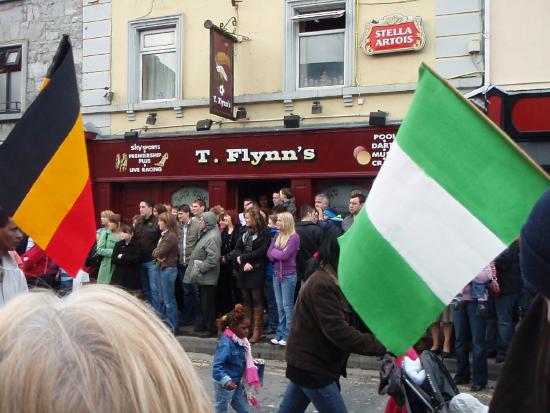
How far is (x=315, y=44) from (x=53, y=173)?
9248 mm

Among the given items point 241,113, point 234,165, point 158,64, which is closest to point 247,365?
point 234,165

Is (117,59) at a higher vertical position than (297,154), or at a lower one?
higher

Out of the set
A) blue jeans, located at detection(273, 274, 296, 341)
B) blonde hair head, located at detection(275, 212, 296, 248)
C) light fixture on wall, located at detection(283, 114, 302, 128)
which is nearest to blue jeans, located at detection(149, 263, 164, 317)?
blue jeans, located at detection(273, 274, 296, 341)

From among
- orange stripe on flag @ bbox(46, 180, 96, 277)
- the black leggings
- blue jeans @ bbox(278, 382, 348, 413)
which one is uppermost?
orange stripe on flag @ bbox(46, 180, 96, 277)

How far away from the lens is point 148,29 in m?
14.0

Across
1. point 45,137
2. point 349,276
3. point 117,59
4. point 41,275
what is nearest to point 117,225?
point 41,275

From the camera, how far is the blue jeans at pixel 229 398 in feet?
17.7

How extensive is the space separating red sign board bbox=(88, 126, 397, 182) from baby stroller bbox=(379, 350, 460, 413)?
24.2 feet

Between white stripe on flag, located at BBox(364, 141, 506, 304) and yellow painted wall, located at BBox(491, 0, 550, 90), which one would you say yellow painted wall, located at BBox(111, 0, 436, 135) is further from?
white stripe on flag, located at BBox(364, 141, 506, 304)

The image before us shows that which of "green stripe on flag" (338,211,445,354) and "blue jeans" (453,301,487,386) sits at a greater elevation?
"green stripe on flag" (338,211,445,354)

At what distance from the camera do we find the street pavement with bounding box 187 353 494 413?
693cm

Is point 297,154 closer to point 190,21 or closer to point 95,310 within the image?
point 190,21

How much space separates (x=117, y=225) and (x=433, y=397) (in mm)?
7226

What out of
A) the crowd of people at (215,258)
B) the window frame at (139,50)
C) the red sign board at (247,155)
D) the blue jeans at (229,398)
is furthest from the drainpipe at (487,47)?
the blue jeans at (229,398)
